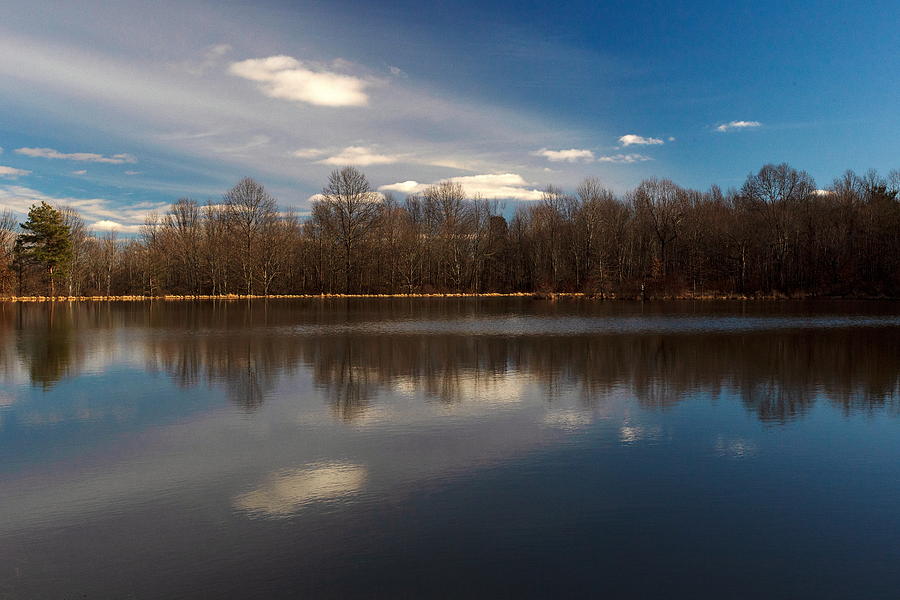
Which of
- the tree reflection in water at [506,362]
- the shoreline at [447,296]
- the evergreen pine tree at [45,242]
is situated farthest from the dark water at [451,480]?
the evergreen pine tree at [45,242]

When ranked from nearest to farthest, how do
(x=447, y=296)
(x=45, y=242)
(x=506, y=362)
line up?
(x=506, y=362)
(x=45, y=242)
(x=447, y=296)

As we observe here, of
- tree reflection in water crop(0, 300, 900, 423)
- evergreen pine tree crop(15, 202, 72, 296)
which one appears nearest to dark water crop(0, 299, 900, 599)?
tree reflection in water crop(0, 300, 900, 423)

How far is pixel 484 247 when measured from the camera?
255 ft

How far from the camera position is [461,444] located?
8695 mm

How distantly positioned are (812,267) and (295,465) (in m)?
71.7

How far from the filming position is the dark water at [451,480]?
498cm

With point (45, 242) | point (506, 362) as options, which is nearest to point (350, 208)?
point (45, 242)

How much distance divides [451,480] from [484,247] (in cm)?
7115

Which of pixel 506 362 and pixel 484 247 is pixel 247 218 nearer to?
A: pixel 484 247

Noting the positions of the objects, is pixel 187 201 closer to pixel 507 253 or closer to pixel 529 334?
pixel 507 253

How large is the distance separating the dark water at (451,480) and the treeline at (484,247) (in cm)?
5017

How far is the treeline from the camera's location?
63312 millimetres

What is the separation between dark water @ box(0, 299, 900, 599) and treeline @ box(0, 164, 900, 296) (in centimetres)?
5017

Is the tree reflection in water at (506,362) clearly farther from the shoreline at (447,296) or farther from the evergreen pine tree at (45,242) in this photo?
the evergreen pine tree at (45,242)
